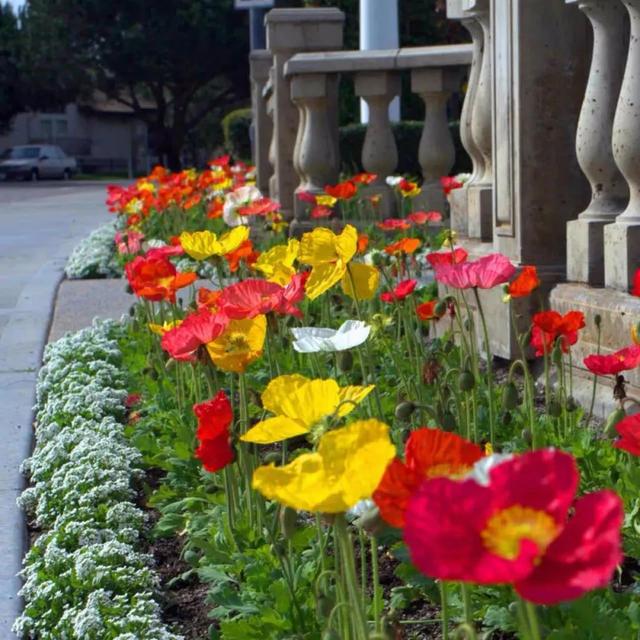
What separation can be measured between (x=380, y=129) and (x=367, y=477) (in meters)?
8.55

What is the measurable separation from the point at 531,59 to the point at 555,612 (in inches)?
118

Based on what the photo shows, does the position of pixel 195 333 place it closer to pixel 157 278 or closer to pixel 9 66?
pixel 157 278

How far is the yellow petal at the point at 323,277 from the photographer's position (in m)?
2.69

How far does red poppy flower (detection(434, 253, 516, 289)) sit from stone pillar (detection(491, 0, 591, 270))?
6.97 feet

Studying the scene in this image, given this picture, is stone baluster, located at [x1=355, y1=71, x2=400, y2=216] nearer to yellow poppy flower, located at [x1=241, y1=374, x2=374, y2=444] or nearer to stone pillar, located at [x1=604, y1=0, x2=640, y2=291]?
stone pillar, located at [x1=604, y1=0, x2=640, y2=291]

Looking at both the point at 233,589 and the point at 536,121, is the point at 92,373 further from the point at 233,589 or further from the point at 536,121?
the point at 233,589

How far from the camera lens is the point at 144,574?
282 centimetres

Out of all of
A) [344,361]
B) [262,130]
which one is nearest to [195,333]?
[344,361]

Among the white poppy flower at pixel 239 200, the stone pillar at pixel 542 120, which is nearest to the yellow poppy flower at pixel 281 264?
the stone pillar at pixel 542 120

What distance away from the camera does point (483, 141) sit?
584cm

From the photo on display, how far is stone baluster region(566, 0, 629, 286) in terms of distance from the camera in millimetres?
4270

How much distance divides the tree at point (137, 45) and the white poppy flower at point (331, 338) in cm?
4951

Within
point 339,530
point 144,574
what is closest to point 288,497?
point 339,530

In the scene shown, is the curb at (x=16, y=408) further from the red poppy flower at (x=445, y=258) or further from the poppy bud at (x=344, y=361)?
the red poppy flower at (x=445, y=258)
